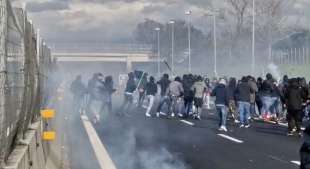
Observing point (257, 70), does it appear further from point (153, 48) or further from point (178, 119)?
point (153, 48)

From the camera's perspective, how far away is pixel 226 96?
2286 cm

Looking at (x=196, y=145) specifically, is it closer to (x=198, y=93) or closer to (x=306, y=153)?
(x=306, y=153)

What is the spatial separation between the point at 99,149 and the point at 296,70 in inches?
1636

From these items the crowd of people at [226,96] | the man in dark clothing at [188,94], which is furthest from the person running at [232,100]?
the man in dark clothing at [188,94]

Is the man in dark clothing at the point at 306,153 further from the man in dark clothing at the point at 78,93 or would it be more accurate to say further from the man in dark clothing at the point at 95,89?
the man in dark clothing at the point at 78,93

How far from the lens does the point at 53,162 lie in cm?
1259

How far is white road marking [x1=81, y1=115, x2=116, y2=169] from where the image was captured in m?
13.4

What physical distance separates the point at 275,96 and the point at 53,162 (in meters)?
15.5

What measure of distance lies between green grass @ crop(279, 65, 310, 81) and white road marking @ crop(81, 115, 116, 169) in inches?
1259

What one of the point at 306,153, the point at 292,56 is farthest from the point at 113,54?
the point at 306,153

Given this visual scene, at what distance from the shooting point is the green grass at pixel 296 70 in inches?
2109

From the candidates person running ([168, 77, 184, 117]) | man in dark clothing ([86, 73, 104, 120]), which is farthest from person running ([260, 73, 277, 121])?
man in dark clothing ([86, 73, 104, 120])

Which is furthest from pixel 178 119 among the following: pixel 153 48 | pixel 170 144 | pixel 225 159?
pixel 153 48

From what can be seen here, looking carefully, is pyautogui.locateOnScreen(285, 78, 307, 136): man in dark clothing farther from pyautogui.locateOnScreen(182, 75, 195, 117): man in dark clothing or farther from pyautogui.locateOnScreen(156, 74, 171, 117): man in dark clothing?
pyautogui.locateOnScreen(156, 74, 171, 117): man in dark clothing
